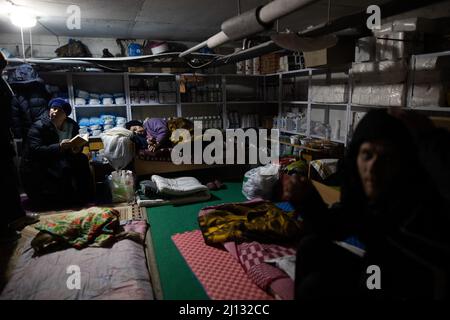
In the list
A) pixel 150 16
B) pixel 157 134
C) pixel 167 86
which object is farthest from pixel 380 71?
pixel 167 86

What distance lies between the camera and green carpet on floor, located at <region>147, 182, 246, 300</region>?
6.10 ft

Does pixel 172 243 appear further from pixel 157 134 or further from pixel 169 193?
pixel 157 134

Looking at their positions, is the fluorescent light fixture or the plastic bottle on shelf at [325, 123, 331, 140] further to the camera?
the plastic bottle on shelf at [325, 123, 331, 140]

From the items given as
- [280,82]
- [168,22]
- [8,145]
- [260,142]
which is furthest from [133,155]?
[280,82]

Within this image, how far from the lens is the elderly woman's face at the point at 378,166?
98 cm

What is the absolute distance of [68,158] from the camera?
3283mm

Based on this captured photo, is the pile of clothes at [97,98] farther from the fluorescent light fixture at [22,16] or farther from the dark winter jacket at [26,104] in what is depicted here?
the fluorescent light fixture at [22,16]

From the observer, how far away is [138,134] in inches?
163

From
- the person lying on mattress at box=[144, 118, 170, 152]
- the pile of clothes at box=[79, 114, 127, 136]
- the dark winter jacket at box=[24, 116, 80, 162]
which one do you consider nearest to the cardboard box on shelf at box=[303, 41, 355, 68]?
the person lying on mattress at box=[144, 118, 170, 152]

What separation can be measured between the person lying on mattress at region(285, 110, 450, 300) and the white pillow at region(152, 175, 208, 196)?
2256mm

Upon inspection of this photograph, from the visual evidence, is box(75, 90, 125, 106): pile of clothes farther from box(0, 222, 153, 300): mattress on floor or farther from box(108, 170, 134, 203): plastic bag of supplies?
Result: box(0, 222, 153, 300): mattress on floor

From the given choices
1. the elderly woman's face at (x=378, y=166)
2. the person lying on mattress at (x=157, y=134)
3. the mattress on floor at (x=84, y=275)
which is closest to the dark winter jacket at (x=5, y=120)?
the mattress on floor at (x=84, y=275)
